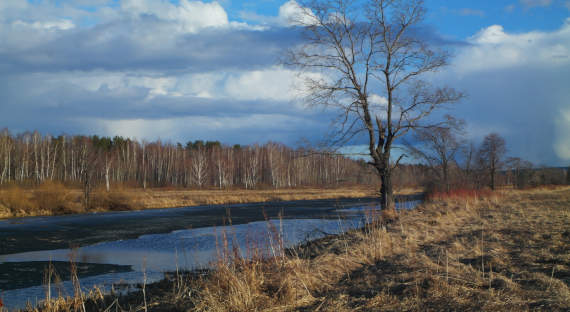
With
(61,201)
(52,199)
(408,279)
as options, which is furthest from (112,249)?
(61,201)

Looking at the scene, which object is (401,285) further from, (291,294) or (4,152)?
(4,152)

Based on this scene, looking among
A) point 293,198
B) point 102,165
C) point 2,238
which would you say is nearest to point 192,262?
point 2,238

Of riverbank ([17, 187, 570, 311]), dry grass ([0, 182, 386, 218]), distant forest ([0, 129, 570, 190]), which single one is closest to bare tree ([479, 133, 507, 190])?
distant forest ([0, 129, 570, 190])

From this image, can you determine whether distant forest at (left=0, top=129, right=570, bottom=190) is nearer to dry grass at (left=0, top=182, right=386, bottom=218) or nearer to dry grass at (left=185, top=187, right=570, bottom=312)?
dry grass at (left=0, top=182, right=386, bottom=218)

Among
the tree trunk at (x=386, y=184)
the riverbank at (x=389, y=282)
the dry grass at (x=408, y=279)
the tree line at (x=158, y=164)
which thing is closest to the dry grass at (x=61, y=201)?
the tree trunk at (x=386, y=184)

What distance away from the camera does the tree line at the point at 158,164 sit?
7112 cm

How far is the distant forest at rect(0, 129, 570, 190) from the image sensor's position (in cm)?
6412

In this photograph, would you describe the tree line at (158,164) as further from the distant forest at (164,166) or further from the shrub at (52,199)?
the shrub at (52,199)

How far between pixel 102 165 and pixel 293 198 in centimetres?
3694

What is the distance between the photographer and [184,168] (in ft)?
273

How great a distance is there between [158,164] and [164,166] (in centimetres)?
265

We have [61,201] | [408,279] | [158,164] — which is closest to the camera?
[408,279]

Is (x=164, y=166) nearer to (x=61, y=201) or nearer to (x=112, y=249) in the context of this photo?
Result: (x=61, y=201)

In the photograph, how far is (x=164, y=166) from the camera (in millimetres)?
87125
